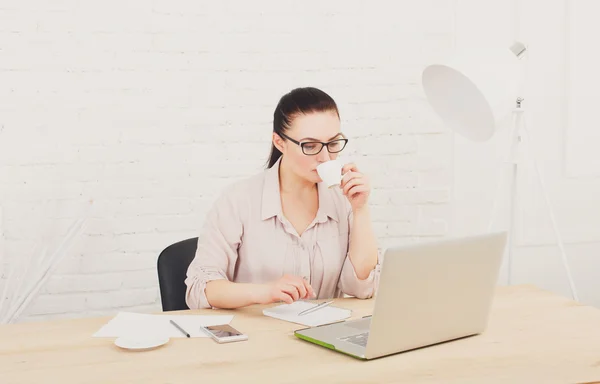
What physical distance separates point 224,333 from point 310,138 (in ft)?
2.26

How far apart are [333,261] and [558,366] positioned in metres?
0.85

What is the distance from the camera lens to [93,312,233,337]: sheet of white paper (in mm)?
1826

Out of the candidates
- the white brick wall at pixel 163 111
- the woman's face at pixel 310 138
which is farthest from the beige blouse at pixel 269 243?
the white brick wall at pixel 163 111

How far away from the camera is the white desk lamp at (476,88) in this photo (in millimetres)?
2164

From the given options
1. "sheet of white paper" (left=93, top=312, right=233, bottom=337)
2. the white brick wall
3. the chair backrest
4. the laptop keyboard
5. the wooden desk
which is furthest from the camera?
the white brick wall

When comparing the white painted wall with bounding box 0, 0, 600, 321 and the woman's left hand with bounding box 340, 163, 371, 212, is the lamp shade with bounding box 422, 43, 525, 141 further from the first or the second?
the white painted wall with bounding box 0, 0, 600, 321

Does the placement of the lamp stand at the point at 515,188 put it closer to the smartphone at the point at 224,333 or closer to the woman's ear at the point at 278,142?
the woman's ear at the point at 278,142

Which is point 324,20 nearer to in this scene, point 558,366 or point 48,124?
point 48,124

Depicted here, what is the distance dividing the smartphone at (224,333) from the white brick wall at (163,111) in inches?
53.8

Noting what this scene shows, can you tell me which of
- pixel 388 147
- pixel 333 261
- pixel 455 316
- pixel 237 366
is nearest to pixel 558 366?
pixel 455 316

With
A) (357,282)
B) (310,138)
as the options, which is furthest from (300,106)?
(357,282)

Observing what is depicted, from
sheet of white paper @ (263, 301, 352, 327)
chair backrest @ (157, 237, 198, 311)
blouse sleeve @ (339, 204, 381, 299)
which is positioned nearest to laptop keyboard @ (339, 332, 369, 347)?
sheet of white paper @ (263, 301, 352, 327)

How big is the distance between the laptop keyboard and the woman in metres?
0.46

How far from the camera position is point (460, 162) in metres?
3.51
